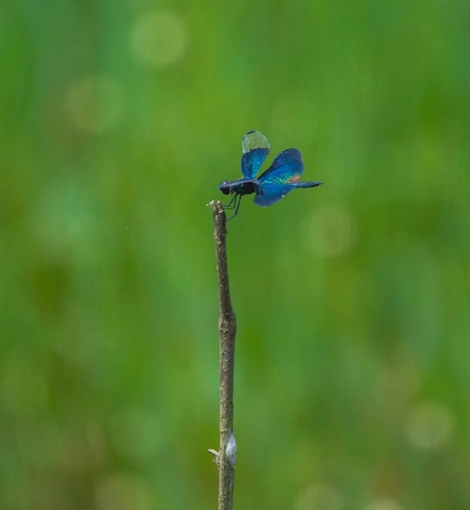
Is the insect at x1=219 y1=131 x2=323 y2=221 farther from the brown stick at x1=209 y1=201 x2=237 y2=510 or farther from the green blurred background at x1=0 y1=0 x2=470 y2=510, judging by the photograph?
the green blurred background at x1=0 y1=0 x2=470 y2=510

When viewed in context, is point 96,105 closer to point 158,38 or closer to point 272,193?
point 158,38

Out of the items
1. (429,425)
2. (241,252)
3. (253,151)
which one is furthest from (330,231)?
(253,151)

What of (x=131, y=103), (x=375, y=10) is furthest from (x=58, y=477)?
(x=375, y=10)

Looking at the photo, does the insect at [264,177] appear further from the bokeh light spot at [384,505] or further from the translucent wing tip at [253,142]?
the bokeh light spot at [384,505]

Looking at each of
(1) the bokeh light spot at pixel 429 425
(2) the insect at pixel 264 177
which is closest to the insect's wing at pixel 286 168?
(2) the insect at pixel 264 177

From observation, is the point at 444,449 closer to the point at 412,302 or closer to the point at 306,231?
the point at 412,302

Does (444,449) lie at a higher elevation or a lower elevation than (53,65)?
lower

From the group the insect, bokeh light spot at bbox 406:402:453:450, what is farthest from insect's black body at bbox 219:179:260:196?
bokeh light spot at bbox 406:402:453:450
